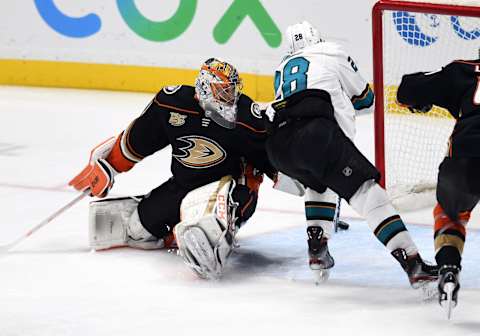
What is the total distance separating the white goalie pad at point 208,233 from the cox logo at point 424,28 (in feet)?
4.24

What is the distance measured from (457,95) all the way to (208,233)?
89cm

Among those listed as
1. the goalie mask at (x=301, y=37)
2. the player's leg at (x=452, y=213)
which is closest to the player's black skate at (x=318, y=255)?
the player's leg at (x=452, y=213)

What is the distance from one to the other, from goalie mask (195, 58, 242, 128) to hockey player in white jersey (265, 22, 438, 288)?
15 cm

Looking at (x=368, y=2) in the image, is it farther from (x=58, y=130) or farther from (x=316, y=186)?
(x=316, y=186)

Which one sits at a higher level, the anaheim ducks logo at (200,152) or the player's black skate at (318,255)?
the anaheim ducks logo at (200,152)

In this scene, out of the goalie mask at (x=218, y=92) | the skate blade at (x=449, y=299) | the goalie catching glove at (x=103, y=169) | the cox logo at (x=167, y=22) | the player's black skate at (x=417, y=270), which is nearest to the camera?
the skate blade at (x=449, y=299)

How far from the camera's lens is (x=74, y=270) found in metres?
3.56

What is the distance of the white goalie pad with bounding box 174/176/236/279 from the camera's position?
11.1 ft

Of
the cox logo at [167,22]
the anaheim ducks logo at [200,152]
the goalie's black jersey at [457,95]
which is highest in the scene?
the goalie's black jersey at [457,95]

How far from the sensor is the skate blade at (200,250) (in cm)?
336

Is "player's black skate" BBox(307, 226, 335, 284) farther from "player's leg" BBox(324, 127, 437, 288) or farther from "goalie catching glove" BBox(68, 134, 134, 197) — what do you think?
"goalie catching glove" BBox(68, 134, 134, 197)

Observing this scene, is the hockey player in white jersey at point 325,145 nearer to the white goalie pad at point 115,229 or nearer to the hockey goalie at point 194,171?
the hockey goalie at point 194,171

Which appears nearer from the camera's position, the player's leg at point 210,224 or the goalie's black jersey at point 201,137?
the player's leg at point 210,224

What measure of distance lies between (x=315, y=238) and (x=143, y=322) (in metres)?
0.67
